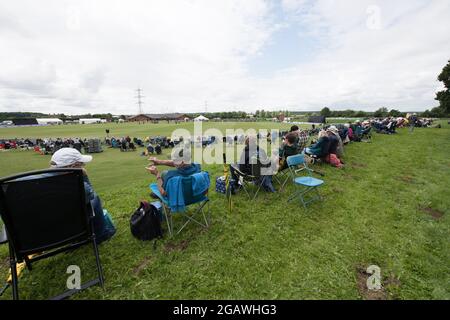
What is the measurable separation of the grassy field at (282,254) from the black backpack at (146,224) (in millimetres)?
133

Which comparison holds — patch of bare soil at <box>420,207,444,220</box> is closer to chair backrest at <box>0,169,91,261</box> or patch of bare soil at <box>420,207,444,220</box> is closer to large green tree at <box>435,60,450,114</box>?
chair backrest at <box>0,169,91,261</box>

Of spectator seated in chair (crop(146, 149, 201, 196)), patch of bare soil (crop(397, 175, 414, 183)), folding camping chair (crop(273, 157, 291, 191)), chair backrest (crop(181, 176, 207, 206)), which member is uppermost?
spectator seated in chair (crop(146, 149, 201, 196))

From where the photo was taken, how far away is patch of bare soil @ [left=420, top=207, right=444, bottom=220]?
4.11 metres

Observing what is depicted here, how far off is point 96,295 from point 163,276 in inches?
30.1

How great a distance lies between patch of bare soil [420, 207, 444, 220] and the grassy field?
0.05 feet

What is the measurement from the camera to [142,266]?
288cm

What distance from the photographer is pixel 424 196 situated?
503 centimetres

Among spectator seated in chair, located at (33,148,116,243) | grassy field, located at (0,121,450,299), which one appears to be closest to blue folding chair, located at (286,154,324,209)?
grassy field, located at (0,121,450,299)

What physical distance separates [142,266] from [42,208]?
1.48 metres

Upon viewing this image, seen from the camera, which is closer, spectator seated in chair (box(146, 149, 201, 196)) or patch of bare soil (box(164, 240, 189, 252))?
patch of bare soil (box(164, 240, 189, 252))

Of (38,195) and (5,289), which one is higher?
(38,195)

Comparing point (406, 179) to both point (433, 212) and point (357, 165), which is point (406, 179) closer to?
point (357, 165)
